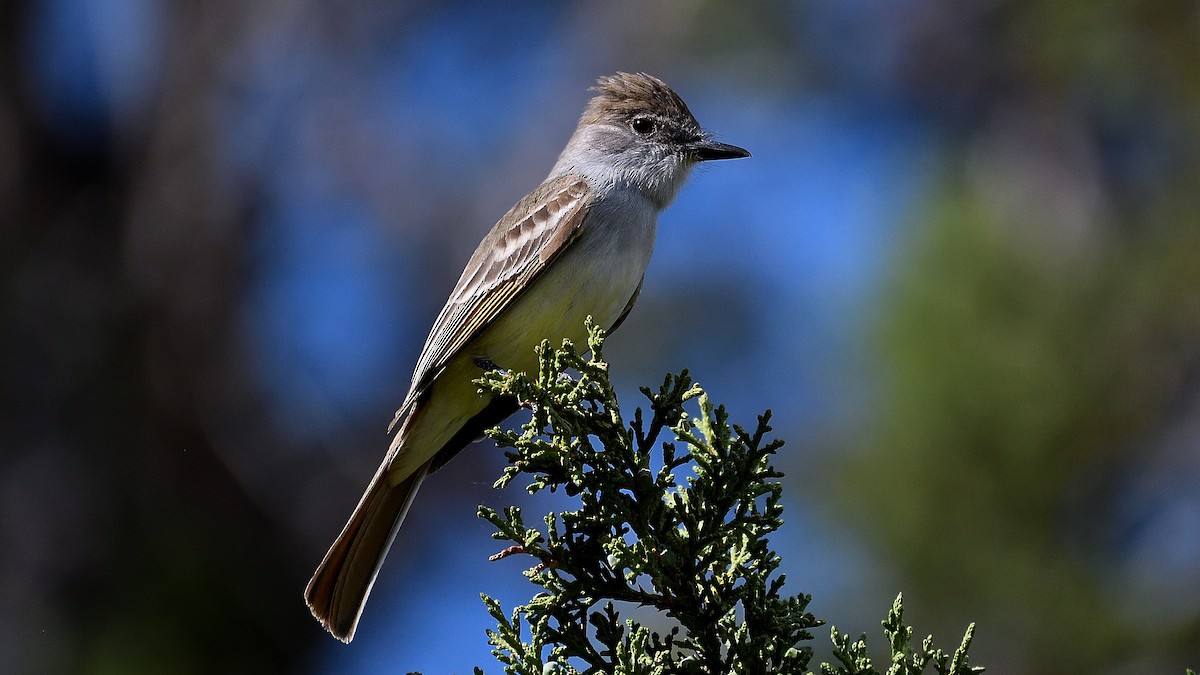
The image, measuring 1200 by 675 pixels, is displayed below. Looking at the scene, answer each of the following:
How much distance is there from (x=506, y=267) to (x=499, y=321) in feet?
0.81

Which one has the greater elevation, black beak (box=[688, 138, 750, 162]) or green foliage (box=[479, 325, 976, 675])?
black beak (box=[688, 138, 750, 162])

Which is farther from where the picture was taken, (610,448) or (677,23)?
(677,23)

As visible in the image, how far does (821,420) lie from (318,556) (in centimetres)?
442

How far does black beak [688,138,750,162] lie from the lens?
486 centimetres

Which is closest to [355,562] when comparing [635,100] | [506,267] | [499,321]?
[499,321]

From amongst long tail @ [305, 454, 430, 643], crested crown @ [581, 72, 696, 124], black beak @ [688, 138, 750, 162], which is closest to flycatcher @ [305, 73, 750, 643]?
long tail @ [305, 454, 430, 643]

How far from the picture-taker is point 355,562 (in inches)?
151

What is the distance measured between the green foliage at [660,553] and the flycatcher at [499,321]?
1.10m

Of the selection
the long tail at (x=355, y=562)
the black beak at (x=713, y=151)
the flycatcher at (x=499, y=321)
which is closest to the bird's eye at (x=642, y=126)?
the black beak at (x=713, y=151)

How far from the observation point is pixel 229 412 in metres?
8.77

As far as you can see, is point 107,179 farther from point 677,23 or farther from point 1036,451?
point 1036,451

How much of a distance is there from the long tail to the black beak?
181 centimetres

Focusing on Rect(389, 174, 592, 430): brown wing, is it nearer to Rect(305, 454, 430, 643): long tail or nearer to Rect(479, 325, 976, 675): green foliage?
Rect(305, 454, 430, 643): long tail

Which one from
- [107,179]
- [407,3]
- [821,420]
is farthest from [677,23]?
[821,420]
